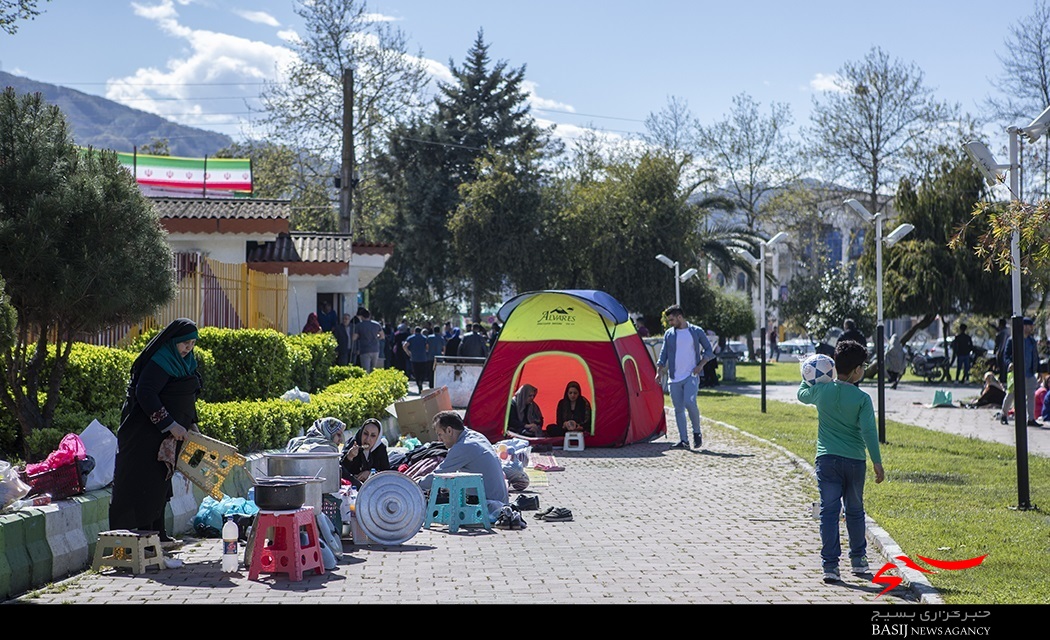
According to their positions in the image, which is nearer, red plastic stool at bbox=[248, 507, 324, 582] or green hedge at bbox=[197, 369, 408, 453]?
red plastic stool at bbox=[248, 507, 324, 582]

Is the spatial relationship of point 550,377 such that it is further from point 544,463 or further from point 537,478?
point 537,478

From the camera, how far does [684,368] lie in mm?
16672

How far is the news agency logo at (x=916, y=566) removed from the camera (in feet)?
25.2

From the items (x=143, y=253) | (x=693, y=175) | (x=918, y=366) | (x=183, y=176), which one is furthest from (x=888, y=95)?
(x=143, y=253)

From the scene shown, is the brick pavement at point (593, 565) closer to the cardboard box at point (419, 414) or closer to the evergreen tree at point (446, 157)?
the cardboard box at point (419, 414)

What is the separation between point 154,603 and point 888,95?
145 ft

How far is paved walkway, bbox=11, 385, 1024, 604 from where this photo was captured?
7.34 meters

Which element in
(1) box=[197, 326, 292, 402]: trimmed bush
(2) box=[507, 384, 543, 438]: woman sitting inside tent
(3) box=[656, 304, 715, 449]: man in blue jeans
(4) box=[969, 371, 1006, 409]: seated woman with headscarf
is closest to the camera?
(1) box=[197, 326, 292, 402]: trimmed bush

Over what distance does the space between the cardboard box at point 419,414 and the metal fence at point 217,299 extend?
2.99 metres

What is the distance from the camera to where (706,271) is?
52.0 meters

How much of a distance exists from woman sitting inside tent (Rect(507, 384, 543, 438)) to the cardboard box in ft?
3.43

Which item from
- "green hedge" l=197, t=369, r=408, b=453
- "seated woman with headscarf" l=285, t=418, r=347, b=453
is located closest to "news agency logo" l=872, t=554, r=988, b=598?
"seated woman with headscarf" l=285, t=418, r=347, b=453

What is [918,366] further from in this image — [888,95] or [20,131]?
[20,131]

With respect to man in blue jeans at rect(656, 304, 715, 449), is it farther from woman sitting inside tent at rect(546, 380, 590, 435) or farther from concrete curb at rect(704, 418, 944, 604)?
concrete curb at rect(704, 418, 944, 604)
